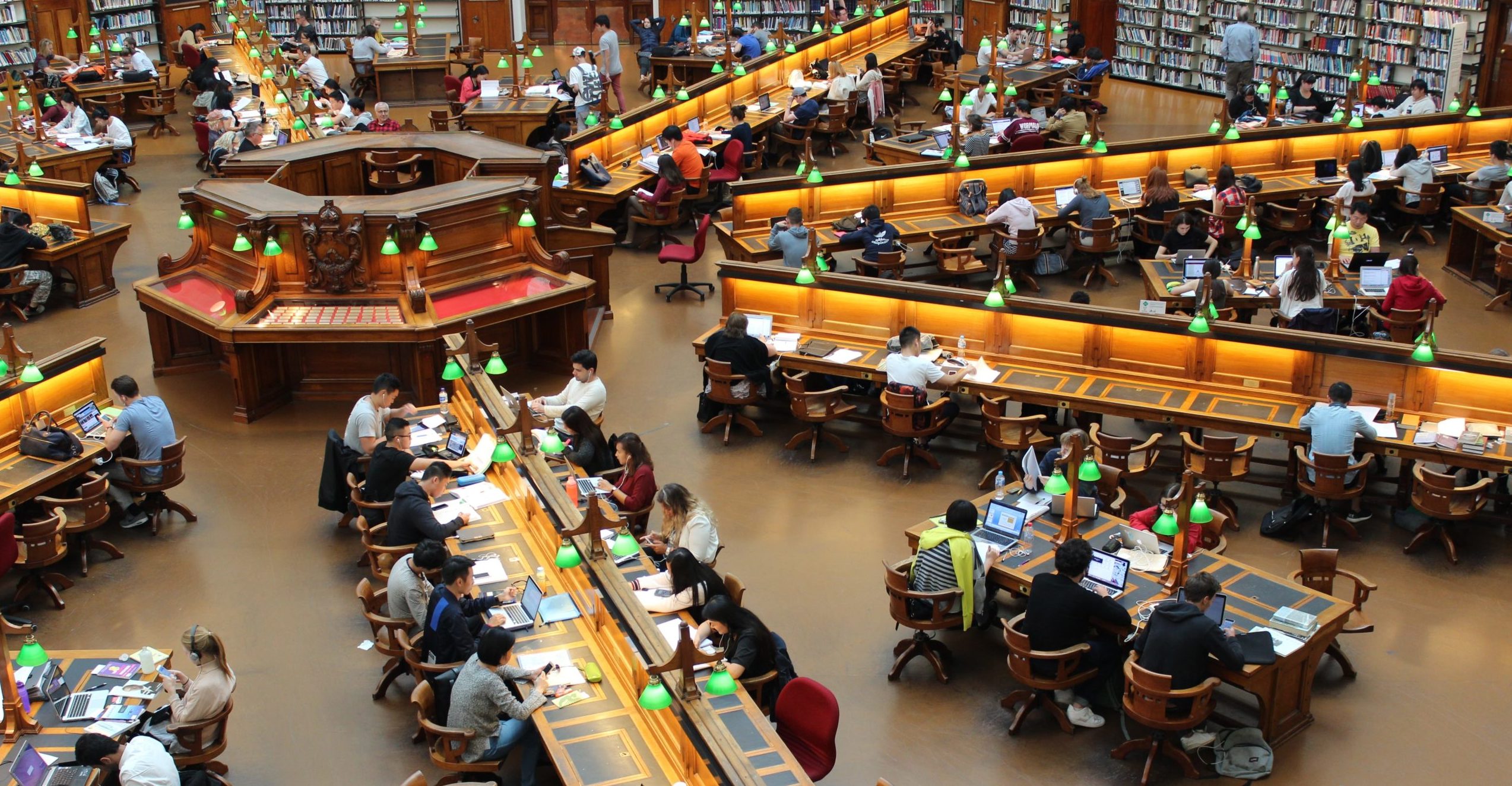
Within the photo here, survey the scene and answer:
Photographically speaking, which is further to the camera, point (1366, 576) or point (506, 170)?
point (506, 170)

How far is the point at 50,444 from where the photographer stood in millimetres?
9805

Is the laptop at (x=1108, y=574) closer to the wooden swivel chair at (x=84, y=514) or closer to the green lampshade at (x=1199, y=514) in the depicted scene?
the green lampshade at (x=1199, y=514)

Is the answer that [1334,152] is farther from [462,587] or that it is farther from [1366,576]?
[462,587]

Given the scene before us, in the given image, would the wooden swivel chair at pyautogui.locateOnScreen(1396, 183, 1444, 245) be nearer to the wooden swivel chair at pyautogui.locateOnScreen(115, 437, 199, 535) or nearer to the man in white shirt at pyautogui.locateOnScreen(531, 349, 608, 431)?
the man in white shirt at pyautogui.locateOnScreen(531, 349, 608, 431)

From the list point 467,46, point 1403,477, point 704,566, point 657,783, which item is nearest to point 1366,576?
point 1403,477

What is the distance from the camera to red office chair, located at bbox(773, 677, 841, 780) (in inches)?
265

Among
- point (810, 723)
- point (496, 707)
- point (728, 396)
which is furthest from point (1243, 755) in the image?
point (728, 396)

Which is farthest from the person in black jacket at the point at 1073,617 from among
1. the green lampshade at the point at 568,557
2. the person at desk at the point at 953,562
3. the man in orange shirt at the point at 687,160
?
the man in orange shirt at the point at 687,160

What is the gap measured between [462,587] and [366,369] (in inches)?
→ 197

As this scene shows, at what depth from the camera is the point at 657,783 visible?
20.8 feet

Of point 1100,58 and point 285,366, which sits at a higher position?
point 1100,58

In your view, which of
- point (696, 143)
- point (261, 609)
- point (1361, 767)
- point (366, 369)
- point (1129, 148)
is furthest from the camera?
point (696, 143)

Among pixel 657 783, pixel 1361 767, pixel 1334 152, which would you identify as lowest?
pixel 1361 767

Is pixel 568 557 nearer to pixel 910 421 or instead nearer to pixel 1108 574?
pixel 1108 574
